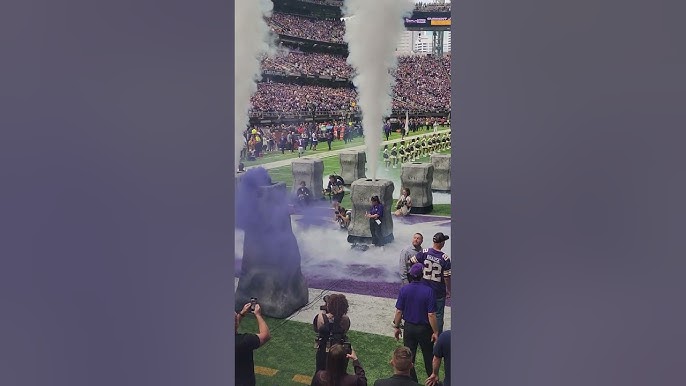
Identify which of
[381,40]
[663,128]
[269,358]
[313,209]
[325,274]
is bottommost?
[269,358]

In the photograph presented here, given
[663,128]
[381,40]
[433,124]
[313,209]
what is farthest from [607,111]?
[313,209]

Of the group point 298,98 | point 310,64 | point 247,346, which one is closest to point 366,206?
point 298,98

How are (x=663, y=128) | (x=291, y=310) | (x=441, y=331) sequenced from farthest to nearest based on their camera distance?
(x=291, y=310) → (x=441, y=331) → (x=663, y=128)

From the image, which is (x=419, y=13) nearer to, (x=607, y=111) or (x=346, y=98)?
(x=346, y=98)

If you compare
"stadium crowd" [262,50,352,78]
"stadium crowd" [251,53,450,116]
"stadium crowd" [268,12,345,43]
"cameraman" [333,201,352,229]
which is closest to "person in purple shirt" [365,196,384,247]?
"cameraman" [333,201,352,229]

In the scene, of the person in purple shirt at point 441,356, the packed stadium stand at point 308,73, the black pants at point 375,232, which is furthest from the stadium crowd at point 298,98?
the person in purple shirt at point 441,356

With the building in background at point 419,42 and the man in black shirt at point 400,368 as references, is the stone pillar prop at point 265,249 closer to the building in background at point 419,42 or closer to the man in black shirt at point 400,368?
the man in black shirt at point 400,368
